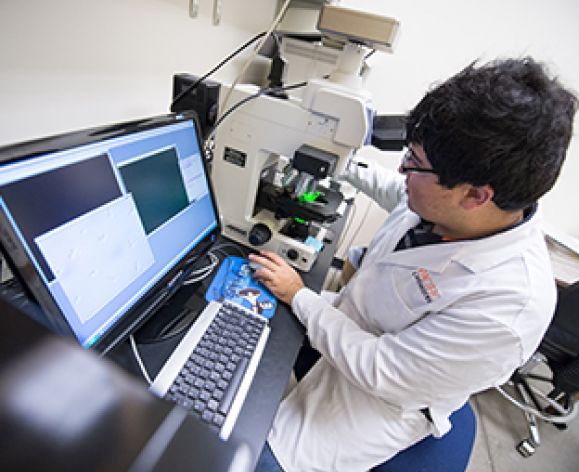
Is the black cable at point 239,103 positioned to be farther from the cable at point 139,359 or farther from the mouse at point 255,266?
the cable at point 139,359

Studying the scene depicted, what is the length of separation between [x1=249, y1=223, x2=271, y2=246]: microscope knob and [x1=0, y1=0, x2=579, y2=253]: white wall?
531 millimetres

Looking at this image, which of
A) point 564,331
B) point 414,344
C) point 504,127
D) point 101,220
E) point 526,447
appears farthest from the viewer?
point 526,447

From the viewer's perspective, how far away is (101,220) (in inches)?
17.3

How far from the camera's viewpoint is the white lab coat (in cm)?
60

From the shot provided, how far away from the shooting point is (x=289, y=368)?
0.65 meters

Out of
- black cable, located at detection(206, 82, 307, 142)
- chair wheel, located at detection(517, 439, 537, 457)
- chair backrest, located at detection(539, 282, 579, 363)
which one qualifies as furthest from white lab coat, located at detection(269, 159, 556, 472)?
chair wheel, located at detection(517, 439, 537, 457)

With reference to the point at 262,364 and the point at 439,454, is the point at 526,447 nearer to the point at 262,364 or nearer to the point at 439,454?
the point at 439,454

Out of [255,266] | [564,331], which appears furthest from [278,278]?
[564,331]

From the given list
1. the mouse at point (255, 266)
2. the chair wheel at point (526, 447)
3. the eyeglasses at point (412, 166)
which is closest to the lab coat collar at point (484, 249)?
the eyeglasses at point (412, 166)

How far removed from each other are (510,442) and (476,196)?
190 cm

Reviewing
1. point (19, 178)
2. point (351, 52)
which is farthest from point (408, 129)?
point (19, 178)

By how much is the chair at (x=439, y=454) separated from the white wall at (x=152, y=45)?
877mm

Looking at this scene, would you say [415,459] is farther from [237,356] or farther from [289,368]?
[237,356]

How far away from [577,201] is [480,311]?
2233mm
